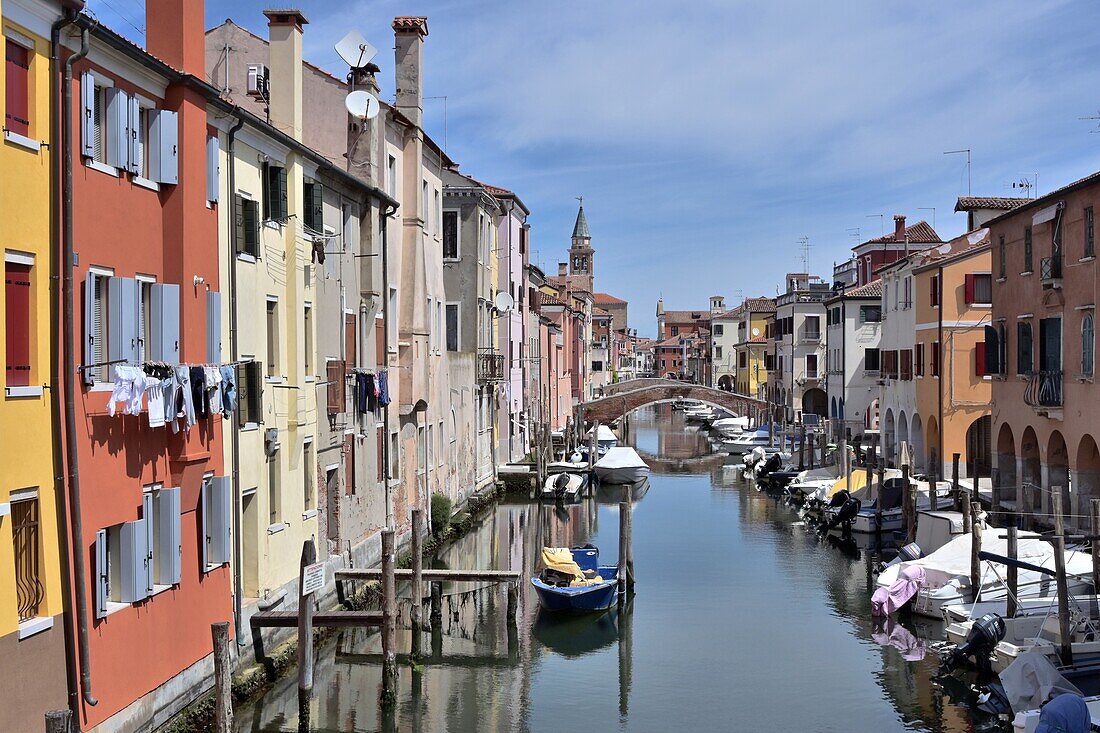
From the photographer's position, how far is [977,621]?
1877 cm

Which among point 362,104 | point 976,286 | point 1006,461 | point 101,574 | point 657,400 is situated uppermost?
point 362,104

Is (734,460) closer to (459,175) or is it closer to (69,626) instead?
(459,175)

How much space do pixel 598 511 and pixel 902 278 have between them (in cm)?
1479

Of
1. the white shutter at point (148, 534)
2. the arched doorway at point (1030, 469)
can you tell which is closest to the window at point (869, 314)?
the arched doorway at point (1030, 469)

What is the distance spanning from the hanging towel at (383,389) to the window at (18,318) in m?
13.4

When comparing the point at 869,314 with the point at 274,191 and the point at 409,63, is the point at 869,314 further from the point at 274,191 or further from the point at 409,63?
the point at 274,191

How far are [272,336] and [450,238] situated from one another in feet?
67.1

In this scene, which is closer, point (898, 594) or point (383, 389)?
point (898, 594)

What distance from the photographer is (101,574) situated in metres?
12.1

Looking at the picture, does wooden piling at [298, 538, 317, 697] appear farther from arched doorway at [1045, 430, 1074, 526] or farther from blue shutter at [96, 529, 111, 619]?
arched doorway at [1045, 430, 1074, 526]

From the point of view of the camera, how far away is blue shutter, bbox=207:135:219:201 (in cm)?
1504

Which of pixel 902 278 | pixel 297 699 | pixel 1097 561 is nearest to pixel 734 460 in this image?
pixel 902 278

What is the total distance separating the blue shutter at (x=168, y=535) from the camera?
1356 cm

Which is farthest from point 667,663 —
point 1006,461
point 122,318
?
point 1006,461
